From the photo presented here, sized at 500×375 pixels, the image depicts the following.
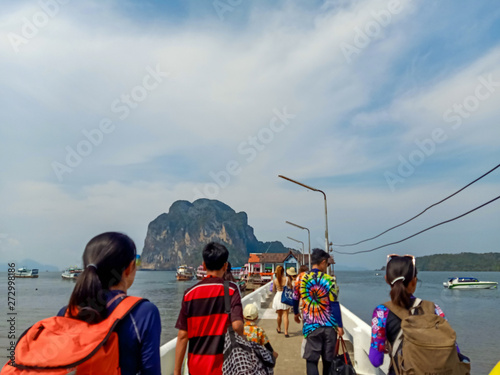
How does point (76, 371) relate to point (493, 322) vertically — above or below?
above

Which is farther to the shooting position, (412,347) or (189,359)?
(189,359)

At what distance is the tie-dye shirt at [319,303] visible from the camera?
16.2 ft

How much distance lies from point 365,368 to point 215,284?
14.7 feet

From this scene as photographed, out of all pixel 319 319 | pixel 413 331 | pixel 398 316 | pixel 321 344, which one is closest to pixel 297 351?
pixel 321 344

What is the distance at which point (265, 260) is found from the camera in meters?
69.7

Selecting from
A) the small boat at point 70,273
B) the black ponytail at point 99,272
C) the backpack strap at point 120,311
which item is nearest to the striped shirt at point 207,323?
the black ponytail at point 99,272

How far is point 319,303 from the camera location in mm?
4949

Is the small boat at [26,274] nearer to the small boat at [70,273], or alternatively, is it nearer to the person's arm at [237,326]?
the small boat at [70,273]

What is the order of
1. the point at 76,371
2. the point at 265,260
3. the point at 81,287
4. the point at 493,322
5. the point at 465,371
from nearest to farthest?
the point at 76,371, the point at 81,287, the point at 465,371, the point at 493,322, the point at 265,260

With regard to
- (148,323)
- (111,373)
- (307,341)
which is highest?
(148,323)

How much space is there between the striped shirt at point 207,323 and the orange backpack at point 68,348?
1566 millimetres

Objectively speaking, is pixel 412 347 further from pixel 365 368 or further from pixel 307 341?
pixel 365 368

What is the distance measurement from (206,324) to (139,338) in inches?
61.2

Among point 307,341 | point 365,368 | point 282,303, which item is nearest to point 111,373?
point 307,341
